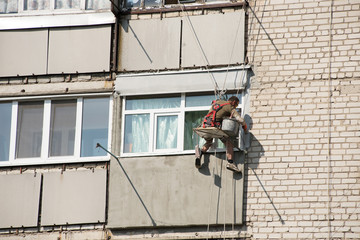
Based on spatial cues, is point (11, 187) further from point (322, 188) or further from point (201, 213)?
point (322, 188)

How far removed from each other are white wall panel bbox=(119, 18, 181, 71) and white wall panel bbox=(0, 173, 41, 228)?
9.09ft

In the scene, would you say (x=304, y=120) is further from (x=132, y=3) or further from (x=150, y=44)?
(x=132, y=3)

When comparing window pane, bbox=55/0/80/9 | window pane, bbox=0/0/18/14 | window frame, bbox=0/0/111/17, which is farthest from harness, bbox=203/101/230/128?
window pane, bbox=0/0/18/14

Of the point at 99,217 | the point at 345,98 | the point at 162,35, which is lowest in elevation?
the point at 99,217

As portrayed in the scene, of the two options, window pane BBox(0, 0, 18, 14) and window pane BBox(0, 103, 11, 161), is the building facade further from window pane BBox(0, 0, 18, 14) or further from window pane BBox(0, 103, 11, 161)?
window pane BBox(0, 0, 18, 14)

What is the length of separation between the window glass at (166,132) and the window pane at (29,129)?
2.34 meters

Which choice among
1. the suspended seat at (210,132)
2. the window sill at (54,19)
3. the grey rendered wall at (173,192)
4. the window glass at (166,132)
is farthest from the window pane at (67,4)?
the suspended seat at (210,132)

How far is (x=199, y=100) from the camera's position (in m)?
16.7

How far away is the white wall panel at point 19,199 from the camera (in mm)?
16734

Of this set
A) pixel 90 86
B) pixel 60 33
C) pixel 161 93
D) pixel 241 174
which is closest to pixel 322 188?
pixel 241 174

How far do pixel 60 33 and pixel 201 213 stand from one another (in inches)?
182

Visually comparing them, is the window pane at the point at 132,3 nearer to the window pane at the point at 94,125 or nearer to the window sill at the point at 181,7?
the window sill at the point at 181,7

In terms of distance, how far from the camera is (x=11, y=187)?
1691cm

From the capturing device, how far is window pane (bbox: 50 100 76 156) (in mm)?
17156
